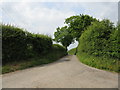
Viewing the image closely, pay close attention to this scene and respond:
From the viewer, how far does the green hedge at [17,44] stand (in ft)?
21.3

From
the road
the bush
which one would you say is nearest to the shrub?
the bush

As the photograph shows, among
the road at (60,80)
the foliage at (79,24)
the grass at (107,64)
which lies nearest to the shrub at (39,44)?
the road at (60,80)

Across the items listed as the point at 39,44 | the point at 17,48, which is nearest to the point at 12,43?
the point at 17,48

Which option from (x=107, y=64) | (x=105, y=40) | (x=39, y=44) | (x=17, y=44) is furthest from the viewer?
(x=39, y=44)

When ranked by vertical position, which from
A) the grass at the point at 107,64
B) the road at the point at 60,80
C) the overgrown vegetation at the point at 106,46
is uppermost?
the overgrown vegetation at the point at 106,46

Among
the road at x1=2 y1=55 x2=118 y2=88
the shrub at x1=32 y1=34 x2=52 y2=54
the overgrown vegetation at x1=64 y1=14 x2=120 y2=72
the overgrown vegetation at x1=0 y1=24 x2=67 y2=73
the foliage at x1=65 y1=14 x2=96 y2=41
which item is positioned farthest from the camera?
the foliage at x1=65 y1=14 x2=96 y2=41

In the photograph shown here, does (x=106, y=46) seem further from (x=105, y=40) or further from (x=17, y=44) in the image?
(x=17, y=44)

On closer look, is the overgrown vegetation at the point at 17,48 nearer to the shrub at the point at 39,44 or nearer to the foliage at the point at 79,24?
the shrub at the point at 39,44

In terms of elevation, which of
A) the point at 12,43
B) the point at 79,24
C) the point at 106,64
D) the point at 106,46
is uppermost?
the point at 79,24

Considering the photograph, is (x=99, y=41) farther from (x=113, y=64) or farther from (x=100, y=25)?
(x=113, y=64)

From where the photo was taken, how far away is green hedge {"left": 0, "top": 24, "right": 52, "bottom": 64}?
21.3 ft

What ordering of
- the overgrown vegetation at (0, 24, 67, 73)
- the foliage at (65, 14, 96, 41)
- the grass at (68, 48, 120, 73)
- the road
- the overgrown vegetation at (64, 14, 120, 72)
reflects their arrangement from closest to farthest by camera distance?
the road → the grass at (68, 48, 120, 73) → the overgrown vegetation at (64, 14, 120, 72) → the overgrown vegetation at (0, 24, 67, 73) → the foliage at (65, 14, 96, 41)

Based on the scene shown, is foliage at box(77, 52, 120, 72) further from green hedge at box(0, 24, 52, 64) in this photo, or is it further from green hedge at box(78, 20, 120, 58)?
green hedge at box(0, 24, 52, 64)

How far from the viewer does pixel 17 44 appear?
725 centimetres
